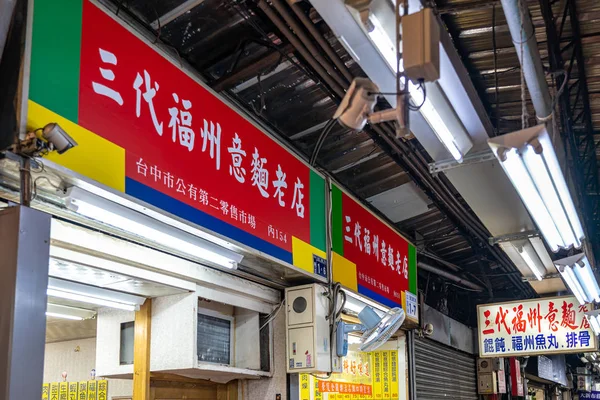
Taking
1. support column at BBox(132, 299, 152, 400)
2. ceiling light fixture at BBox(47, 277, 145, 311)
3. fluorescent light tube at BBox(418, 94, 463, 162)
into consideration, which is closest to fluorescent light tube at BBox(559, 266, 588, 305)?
fluorescent light tube at BBox(418, 94, 463, 162)

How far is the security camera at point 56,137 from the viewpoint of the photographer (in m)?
2.91

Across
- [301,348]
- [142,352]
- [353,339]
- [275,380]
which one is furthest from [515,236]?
[142,352]

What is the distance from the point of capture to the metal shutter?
8.65 metres

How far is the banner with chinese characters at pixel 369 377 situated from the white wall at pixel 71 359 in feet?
9.22

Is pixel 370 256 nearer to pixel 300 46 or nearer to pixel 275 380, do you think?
pixel 275 380

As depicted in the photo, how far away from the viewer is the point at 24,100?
9.77 ft

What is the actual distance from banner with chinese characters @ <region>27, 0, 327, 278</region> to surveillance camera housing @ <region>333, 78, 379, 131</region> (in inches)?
53.9

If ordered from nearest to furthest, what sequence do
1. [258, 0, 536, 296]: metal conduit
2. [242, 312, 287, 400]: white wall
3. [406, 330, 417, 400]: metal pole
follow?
[258, 0, 536, 296]: metal conduit < [242, 312, 287, 400]: white wall < [406, 330, 417, 400]: metal pole

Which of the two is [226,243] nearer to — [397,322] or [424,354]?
[397,322]

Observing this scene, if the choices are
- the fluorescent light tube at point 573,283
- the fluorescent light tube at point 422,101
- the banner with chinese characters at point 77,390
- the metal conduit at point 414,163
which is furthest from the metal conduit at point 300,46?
the banner with chinese characters at point 77,390

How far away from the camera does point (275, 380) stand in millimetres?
5758

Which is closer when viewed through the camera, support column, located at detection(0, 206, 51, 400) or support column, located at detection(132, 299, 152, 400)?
support column, located at detection(0, 206, 51, 400)

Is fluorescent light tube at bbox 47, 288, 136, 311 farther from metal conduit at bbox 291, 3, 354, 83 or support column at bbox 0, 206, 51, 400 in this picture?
metal conduit at bbox 291, 3, 354, 83

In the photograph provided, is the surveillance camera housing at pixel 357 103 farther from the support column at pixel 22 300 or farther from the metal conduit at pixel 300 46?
the metal conduit at pixel 300 46
